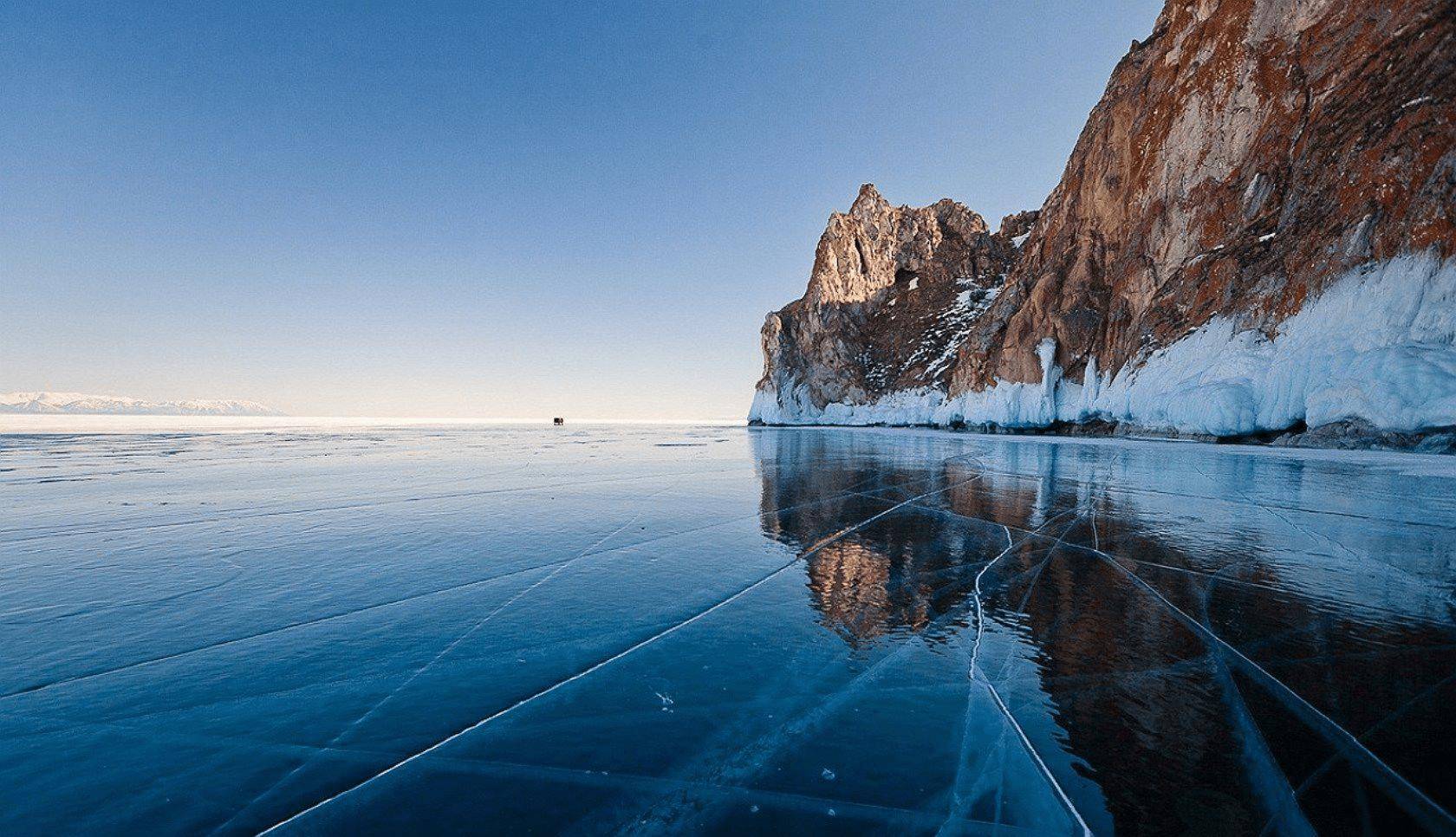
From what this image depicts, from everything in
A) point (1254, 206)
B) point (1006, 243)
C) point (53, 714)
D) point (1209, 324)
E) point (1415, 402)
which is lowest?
point (53, 714)

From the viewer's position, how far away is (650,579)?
509 centimetres

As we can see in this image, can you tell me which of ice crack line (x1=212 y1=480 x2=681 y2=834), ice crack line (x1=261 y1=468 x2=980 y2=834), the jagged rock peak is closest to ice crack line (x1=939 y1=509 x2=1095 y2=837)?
ice crack line (x1=261 y1=468 x2=980 y2=834)

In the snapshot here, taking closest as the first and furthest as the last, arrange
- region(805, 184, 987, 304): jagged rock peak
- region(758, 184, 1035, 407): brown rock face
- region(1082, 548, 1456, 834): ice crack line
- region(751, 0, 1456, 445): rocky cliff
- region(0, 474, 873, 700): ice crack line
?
region(1082, 548, 1456, 834): ice crack line < region(0, 474, 873, 700): ice crack line < region(751, 0, 1456, 445): rocky cliff < region(758, 184, 1035, 407): brown rock face < region(805, 184, 987, 304): jagged rock peak

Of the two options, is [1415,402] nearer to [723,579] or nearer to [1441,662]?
[1441,662]

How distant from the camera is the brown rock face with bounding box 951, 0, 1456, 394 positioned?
1922 cm

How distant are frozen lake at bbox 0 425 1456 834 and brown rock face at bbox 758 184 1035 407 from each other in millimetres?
71798

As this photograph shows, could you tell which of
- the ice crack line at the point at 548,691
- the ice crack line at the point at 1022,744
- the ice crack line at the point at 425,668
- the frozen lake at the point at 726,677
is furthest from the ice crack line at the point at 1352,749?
the ice crack line at the point at 425,668

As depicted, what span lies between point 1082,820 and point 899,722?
827 mm

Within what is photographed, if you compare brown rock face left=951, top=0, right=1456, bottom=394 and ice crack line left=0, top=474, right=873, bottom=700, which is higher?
brown rock face left=951, top=0, right=1456, bottom=394

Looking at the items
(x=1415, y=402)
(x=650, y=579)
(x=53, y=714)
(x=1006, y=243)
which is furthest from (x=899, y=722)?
(x=1006, y=243)

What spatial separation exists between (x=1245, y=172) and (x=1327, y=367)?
15.1 m

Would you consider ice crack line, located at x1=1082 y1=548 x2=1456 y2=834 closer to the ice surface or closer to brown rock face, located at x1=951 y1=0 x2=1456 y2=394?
the ice surface

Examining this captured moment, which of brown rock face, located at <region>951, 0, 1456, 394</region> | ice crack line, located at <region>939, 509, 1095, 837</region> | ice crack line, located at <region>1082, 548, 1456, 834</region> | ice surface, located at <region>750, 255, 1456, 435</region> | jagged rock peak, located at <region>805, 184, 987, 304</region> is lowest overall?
ice crack line, located at <region>939, 509, 1095, 837</region>

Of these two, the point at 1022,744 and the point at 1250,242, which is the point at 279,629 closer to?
the point at 1022,744
